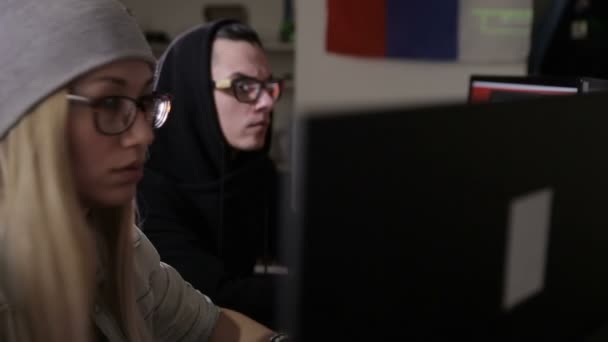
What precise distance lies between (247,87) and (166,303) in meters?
0.75

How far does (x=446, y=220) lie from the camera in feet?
1.61

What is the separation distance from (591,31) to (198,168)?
1.58 meters

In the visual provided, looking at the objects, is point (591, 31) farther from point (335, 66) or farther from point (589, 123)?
point (589, 123)

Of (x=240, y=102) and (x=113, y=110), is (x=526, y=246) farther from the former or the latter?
(x=240, y=102)

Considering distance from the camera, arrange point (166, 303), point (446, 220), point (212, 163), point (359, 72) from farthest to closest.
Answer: point (359, 72)
point (212, 163)
point (166, 303)
point (446, 220)

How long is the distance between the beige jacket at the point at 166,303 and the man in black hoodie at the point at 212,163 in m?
0.26

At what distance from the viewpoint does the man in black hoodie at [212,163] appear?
4.86 feet

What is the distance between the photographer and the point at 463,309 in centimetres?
53

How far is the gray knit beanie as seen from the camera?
0.75 m

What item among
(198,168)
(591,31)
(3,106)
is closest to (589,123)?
(3,106)

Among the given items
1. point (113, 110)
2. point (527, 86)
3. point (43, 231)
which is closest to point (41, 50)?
point (113, 110)

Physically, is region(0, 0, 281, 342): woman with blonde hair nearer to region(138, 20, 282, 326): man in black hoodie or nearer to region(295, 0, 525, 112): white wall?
region(138, 20, 282, 326): man in black hoodie

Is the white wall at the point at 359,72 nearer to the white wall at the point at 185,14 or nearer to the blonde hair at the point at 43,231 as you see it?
the white wall at the point at 185,14

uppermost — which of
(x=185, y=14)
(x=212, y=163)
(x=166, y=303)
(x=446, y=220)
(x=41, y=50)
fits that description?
(x=185, y=14)
